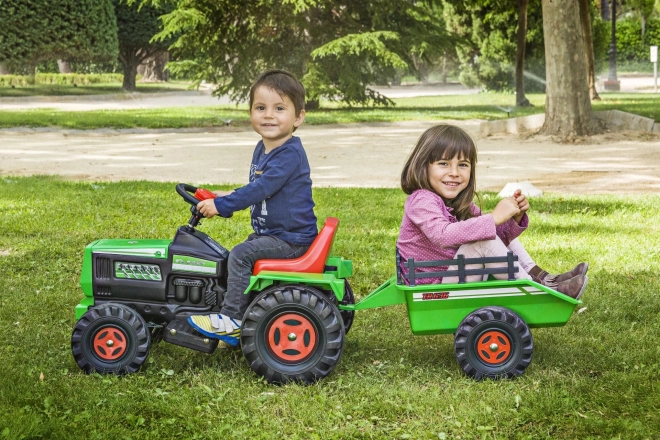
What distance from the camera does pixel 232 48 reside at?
2527 cm

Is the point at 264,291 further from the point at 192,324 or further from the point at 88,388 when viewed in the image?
the point at 88,388

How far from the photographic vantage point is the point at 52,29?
31.0 metres

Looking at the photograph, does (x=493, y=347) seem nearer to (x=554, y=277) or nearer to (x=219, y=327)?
(x=554, y=277)

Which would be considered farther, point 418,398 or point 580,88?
point 580,88

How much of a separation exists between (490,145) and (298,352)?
492 inches

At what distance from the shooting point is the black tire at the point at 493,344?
12.7 ft

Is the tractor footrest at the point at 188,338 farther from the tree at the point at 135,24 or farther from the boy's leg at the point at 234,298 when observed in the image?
the tree at the point at 135,24

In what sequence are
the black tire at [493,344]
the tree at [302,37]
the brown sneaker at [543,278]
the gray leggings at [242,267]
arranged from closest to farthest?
the black tire at [493,344] → the gray leggings at [242,267] → the brown sneaker at [543,278] → the tree at [302,37]

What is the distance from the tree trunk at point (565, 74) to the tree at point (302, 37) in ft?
24.4

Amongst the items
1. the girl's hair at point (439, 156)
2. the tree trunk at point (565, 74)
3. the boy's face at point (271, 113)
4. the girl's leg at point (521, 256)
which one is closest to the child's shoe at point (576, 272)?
the girl's leg at point (521, 256)

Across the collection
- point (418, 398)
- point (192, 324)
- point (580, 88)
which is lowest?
point (418, 398)

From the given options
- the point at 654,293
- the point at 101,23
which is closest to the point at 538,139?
the point at 654,293

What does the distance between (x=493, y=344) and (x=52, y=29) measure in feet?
98.5

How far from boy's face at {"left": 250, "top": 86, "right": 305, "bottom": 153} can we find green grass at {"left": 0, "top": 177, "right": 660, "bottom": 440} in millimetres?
1114
